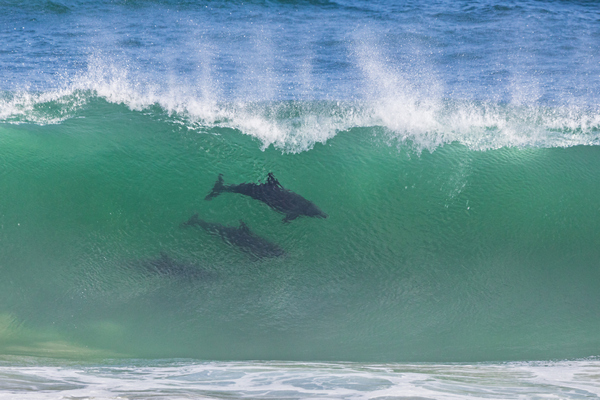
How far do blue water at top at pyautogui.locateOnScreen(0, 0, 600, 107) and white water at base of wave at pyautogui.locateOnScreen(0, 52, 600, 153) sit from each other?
920 mm

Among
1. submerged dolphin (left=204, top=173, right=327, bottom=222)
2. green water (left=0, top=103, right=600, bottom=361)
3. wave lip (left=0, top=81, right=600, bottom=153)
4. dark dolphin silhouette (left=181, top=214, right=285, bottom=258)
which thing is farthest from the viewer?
wave lip (left=0, top=81, right=600, bottom=153)

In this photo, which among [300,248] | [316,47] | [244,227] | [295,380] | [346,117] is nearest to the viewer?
[295,380]

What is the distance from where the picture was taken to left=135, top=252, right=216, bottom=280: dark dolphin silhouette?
5.96 metres

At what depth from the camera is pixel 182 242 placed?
6.27 m

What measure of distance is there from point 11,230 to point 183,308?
8.02 ft

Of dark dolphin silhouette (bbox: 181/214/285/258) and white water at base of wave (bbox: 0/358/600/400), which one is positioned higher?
dark dolphin silhouette (bbox: 181/214/285/258)

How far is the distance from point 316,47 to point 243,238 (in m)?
5.98

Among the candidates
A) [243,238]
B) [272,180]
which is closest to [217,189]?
[272,180]

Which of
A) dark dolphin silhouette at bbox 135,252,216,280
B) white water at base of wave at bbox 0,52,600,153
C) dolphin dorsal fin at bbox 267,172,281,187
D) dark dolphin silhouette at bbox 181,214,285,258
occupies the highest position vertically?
white water at base of wave at bbox 0,52,600,153

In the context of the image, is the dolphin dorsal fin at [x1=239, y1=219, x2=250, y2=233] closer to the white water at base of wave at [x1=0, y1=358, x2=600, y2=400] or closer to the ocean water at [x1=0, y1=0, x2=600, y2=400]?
the ocean water at [x1=0, y1=0, x2=600, y2=400]

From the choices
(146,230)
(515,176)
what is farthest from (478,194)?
(146,230)

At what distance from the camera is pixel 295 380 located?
4.19 metres

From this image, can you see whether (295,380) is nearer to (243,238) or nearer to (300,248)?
(300,248)

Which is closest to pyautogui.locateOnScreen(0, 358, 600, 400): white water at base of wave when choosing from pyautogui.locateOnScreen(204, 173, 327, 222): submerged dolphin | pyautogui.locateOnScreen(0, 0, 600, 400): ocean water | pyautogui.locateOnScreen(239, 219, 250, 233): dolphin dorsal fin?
pyautogui.locateOnScreen(0, 0, 600, 400): ocean water
